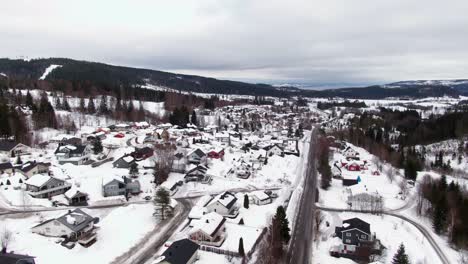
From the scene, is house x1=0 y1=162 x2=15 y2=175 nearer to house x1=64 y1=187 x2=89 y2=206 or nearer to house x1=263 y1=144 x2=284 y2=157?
house x1=64 y1=187 x2=89 y2=206

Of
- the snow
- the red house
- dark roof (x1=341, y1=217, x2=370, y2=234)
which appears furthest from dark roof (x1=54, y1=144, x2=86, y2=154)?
the snow

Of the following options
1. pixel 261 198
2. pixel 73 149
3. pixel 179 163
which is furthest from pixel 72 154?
pixel 261 198

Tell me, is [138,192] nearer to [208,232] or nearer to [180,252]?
[208,232]

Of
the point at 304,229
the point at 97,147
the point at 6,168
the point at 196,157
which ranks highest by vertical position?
the point at 97,147

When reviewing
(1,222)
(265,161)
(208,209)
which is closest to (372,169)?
(265,161)

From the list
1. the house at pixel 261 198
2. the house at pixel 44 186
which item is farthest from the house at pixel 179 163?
the house at pixel 44 186

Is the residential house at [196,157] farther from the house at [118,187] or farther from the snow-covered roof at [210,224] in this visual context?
the snow-covered roof at [210,224]

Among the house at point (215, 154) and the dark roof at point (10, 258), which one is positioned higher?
the dark roof at point (10, 258)
